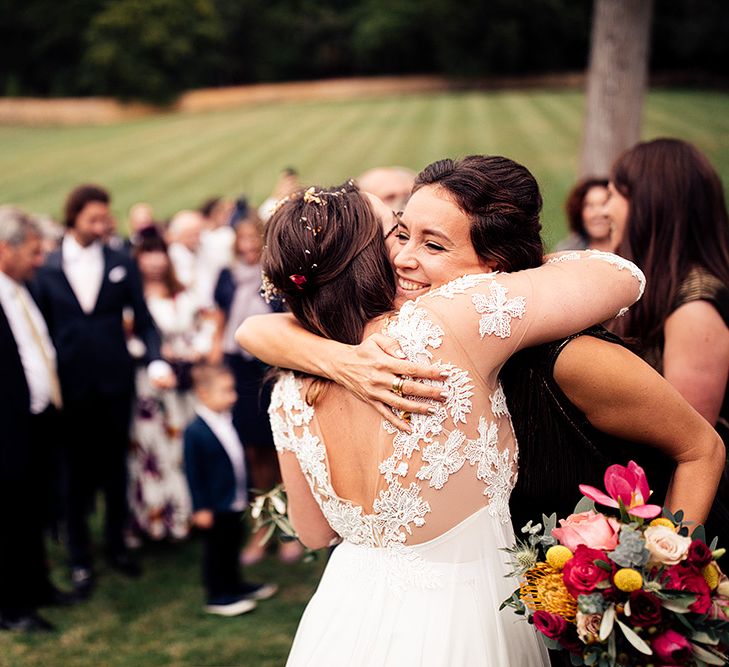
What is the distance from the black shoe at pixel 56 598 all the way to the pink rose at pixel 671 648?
14.6 ft

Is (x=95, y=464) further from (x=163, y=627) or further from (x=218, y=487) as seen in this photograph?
(x=163, y=627)

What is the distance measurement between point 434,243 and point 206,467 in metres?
3.51

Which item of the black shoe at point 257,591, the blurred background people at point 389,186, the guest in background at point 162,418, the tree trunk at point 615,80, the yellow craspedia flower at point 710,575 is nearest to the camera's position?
the yellow craspedia flower at point 710,575

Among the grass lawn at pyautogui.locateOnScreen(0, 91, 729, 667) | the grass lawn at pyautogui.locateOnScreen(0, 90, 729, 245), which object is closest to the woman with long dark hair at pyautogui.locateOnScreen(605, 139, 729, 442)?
the grass lawn at pyautogui.locateOnScreen(0, 91, 729, 667)

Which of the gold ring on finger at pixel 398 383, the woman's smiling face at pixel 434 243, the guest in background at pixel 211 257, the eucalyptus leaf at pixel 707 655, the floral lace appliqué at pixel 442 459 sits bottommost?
the guest in background at pixel 211 257

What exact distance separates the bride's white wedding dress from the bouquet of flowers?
0.89 ft

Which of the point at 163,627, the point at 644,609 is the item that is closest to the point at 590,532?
the point at 644,609

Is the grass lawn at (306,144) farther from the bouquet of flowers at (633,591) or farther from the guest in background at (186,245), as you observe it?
the bouquet of flowers at (633,591)

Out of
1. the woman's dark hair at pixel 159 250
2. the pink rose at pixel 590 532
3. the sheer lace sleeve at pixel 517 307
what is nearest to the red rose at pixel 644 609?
the pink rose at pixel 590 532

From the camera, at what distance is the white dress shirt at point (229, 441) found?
514 cm

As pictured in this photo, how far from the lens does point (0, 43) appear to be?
145ft

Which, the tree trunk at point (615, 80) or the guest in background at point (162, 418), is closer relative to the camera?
the guest in background at point (162, 418)

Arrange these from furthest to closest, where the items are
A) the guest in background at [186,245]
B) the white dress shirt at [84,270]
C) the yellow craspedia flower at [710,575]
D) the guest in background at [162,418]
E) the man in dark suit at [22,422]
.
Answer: the guest in background at [186,245], the guest in background at [162,418], the white dress shirt at [84,270], the man in dark suit at [22,422], the yellow craspedia flower at [710,575]

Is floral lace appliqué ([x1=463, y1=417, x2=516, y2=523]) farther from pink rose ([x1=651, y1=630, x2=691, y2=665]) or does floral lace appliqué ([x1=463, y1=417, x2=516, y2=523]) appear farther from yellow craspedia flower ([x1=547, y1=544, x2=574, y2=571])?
pink rose ([x1=651, y1=630, x2=691, y2=665])
